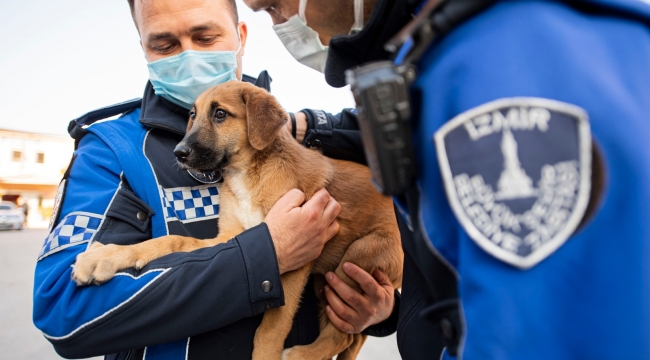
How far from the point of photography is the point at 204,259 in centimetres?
174

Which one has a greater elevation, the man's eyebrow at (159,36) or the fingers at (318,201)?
the man's eyebrow at (159,36)

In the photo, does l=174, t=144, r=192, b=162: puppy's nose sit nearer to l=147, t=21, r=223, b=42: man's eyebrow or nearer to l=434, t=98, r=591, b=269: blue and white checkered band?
l=147, t=21, r=223, b=42: man's eyebrow

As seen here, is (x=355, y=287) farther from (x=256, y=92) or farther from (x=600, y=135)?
(x=600, y=135)

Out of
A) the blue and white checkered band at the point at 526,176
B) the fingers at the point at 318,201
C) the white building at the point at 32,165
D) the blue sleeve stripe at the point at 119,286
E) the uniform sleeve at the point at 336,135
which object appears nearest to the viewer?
the blue and white checkered band at the point at 526,176

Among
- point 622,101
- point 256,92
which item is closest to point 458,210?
point 622,101

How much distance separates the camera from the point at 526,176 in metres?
0.62

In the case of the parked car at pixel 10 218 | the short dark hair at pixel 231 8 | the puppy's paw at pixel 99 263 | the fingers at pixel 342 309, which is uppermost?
the short dark hair at pixel 231 8

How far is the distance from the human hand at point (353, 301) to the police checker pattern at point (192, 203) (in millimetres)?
834

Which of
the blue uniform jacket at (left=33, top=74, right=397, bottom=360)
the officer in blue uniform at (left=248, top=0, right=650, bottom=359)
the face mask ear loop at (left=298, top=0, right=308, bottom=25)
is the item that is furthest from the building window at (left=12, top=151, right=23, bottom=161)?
the officer in blue uniform at (left=248, top=0, right=650, bottom=359)

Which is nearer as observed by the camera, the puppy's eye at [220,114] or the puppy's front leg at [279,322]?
the puppy's front leg at [279,322]

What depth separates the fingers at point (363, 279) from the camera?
7.72ft

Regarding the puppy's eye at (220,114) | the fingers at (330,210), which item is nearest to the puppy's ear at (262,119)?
the puppy's eye at (220,114)

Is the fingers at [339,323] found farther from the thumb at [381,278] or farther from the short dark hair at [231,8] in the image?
the short dark hair at [231,8]

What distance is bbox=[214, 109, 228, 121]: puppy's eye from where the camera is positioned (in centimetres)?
271
